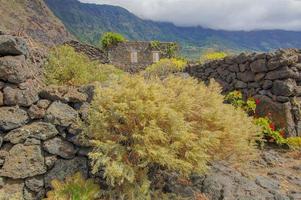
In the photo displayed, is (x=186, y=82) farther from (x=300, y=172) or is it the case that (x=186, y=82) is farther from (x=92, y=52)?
(x=92, y=52)

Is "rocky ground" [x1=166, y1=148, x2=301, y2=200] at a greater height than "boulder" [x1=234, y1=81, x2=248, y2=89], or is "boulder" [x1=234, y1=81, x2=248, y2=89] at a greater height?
"boulder" [x1=234, y1=81, x2=248, y2=89]

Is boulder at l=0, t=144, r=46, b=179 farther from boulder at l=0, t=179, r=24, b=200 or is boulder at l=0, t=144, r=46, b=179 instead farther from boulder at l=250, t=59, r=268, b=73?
boulder at l=250, t=59, r=268, b=73

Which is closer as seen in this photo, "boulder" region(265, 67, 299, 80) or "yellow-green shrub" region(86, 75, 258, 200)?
"yellow-green shrub" region(86, 75, 258, 200)

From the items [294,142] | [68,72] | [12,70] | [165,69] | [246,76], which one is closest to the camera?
[12,70]

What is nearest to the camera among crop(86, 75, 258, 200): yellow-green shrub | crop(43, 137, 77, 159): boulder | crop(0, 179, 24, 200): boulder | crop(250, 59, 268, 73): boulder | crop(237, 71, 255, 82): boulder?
crop(86, 75, 258, 200): yellow-green shrub

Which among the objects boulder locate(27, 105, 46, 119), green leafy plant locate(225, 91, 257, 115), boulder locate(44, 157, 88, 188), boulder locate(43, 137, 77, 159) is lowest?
boulder locate(44, 157, 88, 188)

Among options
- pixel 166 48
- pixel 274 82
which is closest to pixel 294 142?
pixel 274 82

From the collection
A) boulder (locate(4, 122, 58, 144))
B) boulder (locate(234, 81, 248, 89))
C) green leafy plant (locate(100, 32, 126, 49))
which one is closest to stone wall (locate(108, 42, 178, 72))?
green leafy plant (locate(100, 32, 126, 49))

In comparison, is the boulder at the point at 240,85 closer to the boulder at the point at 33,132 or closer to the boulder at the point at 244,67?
the boulder at the point at 244,67

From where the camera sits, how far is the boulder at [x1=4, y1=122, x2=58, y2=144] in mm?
6509

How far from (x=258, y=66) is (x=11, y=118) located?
6.84 meters

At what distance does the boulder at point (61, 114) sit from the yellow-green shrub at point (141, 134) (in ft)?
1.20

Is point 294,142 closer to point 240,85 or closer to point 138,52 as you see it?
point 240,85

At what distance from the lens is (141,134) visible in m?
6.29
